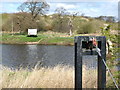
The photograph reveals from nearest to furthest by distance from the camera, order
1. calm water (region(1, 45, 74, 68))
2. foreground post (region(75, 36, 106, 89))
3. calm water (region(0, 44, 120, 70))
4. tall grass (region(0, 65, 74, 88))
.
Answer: foreground post (region(75, 36, 106, 89)), tall grass (region(0, 65, 74, 88)), calm water (region(0, 44, 120, 70)), calm water (region(1, 45, 74, 68))

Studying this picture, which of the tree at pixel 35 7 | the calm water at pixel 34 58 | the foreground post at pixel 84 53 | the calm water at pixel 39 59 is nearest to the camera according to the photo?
the foreground post at pixel 84 53

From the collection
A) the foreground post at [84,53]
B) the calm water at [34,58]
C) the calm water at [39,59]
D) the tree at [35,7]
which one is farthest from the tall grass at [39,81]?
the tree at [35,7]

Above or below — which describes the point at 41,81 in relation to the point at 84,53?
below

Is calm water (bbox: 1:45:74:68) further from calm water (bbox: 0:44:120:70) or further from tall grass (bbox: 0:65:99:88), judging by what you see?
tall grass (bbox: 0:65:99:88)

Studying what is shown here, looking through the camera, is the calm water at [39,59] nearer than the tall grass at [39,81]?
No

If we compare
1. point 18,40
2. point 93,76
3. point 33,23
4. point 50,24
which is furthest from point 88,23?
point 93,76

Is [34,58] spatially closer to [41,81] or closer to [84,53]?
[41,81]

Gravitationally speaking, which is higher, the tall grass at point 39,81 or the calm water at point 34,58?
the tall grass at point 39,81

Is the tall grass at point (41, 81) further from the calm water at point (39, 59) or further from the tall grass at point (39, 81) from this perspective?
the calm water at point (39, 59)

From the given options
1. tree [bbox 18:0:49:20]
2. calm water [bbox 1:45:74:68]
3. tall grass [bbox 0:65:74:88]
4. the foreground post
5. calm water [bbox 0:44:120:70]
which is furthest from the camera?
tree [bbox 18:0:49:20]

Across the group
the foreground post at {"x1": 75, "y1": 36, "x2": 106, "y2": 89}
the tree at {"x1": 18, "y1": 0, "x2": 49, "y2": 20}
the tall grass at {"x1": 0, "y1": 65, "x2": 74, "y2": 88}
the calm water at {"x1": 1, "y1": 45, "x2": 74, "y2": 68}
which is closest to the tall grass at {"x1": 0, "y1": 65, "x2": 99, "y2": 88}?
the tall grass at {"x1": 0, "y1": 65, "x2": 74, "y2": 88}

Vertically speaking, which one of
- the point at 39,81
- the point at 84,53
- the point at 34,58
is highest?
the point at 84,53

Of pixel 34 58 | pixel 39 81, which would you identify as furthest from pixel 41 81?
pixel 34 58

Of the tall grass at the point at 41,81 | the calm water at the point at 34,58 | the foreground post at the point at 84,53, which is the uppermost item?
the foreground post at the point at 84,53
